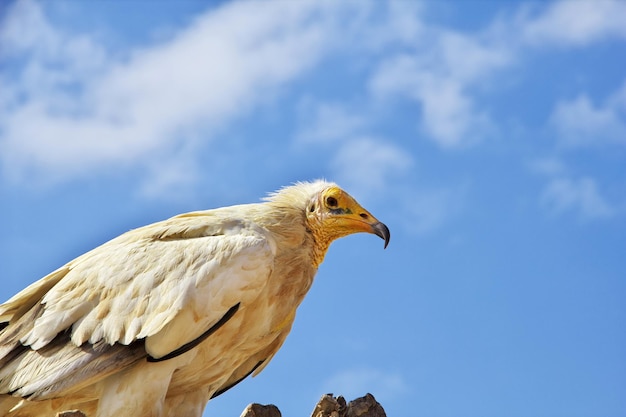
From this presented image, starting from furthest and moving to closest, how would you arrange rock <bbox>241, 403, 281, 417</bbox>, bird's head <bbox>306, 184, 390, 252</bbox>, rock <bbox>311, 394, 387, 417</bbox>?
1. bird's head <bbox>306, 184, 390, 252</bbox>
2. rock <bbox>241, 403, 281, 417</bbox>
3. rock <bbox>311, 394, 387, 417</bbox>

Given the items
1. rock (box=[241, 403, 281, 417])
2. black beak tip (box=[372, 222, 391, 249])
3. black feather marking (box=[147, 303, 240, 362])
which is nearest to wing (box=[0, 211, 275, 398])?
black feather marking (box=[147, 303, 240, 362])

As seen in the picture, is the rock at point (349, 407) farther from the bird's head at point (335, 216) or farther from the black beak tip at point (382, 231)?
the bird's head at point (335, 216)

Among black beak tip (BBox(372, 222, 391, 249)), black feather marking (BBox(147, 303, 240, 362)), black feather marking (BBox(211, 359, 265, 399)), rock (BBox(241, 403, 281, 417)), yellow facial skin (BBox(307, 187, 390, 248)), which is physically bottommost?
rock (BBox(241, 403, 281, 417))

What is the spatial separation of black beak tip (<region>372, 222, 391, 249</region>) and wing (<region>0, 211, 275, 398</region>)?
46.9 inches

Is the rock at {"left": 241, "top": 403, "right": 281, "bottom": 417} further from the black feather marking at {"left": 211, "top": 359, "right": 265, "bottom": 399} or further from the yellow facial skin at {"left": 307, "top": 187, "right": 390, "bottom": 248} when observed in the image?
the yellow facial skin at {"left": 307, "top": 187, "right": 390, "bottom": 248}

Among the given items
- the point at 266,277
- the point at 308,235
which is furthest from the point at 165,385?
the point at 308,235

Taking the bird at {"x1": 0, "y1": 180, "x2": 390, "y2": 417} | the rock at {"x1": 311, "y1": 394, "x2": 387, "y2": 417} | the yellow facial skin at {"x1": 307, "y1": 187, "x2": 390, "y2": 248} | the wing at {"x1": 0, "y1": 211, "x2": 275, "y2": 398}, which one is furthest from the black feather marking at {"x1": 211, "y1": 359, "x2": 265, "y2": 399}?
the rock at {"x1": 311, "y1": 394, "x2": 387, "y2": 417}

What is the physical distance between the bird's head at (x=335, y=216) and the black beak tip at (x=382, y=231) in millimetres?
26

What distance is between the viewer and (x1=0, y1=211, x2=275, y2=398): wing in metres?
9.87

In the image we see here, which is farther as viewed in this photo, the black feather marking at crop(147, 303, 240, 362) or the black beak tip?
the black beak tip

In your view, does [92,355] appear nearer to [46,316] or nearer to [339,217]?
[46,316]

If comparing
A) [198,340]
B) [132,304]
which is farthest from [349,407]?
[132,304]

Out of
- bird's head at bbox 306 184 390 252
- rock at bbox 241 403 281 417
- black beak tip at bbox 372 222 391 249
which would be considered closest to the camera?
rock at bbox 241 403 281 417

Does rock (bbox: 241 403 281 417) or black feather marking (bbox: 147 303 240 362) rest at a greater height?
black feather marking (bbox: 147 303 240 362)
